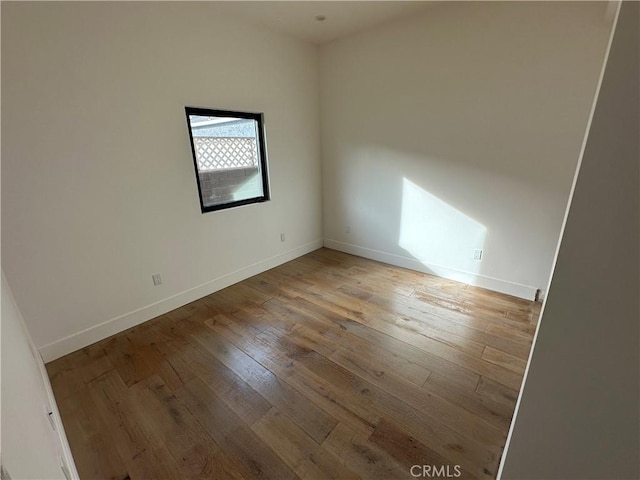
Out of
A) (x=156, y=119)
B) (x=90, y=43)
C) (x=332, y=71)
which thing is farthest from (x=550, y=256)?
(x=90, y=43)

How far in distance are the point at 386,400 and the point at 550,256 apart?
2.13 m

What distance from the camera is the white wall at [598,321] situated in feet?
1.94

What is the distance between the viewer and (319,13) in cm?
269

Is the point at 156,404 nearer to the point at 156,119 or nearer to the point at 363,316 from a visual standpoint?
the point at 363,316

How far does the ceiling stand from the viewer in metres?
2.51

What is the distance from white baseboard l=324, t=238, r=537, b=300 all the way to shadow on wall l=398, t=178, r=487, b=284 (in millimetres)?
10

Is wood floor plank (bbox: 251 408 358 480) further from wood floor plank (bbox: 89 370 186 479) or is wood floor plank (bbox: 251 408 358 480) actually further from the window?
the window

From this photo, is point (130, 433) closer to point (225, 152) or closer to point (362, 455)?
point (362, 455)

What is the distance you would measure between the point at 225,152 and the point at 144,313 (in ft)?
5.83

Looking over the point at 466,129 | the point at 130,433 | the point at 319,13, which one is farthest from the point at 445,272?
the point at 130,433

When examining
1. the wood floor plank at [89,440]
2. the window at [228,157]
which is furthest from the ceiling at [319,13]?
the wood floor plank at [89,440]

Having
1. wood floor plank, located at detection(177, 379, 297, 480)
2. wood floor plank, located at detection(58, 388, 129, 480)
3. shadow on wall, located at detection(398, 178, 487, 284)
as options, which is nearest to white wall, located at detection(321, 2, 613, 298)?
shadow on wall, located at detection(398, 178, 487, 284)

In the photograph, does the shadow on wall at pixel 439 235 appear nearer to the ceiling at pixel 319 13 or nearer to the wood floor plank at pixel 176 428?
the ceiling at pixel 319 13

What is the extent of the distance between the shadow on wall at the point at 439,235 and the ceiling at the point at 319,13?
5.44 ft
